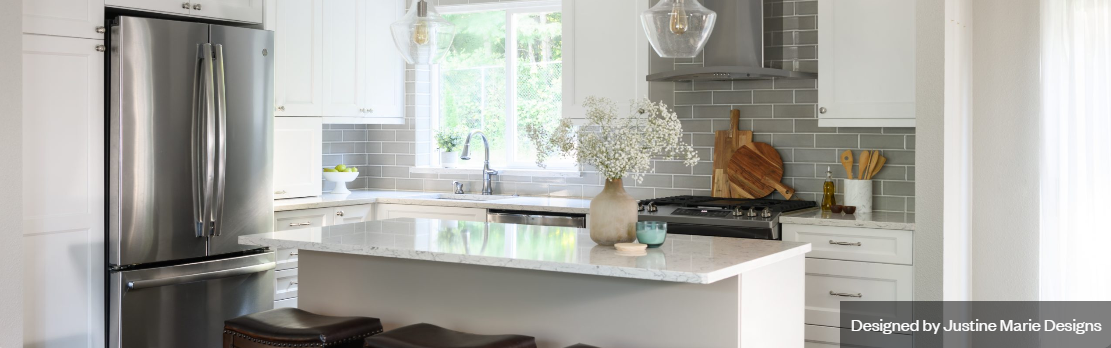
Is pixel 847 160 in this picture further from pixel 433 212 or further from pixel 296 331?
pixel 296 331

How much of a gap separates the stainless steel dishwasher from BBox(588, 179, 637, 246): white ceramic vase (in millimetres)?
1814

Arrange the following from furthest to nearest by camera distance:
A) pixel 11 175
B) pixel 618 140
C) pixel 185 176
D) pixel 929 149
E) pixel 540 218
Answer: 1. pixel 540 218
2. pixel 185 176
3. pixel 929 149
4. pixel 11 175
5. pixel 618 140

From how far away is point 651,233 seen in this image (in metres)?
2.88

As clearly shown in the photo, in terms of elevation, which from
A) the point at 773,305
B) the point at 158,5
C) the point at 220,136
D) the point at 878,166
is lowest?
the point at 773,305

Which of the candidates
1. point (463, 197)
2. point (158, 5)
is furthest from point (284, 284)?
point (158, 5)

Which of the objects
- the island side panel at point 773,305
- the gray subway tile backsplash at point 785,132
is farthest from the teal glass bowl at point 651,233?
the gray subway tile backsplash at point 785,132

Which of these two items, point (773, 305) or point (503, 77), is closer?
point (773, 305)

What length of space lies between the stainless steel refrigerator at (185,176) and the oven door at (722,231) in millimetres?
2091

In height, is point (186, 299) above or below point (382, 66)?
below

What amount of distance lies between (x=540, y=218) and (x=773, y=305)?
2.18 metres

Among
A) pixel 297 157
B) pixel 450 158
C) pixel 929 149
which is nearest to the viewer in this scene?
pixel 929 149

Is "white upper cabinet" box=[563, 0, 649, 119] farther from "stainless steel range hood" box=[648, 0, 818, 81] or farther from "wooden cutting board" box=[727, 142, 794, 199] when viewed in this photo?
"wooden cutting board" box=[727, 142, 794, 199]

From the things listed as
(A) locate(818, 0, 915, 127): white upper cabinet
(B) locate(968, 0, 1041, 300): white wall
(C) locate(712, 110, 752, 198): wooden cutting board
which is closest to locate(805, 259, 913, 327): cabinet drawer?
(B) locate(968, 0, 1041, 300): white wall

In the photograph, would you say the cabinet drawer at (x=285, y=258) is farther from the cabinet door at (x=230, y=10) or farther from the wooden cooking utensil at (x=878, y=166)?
the wooden cooking utensil at (x=878, y=166)
